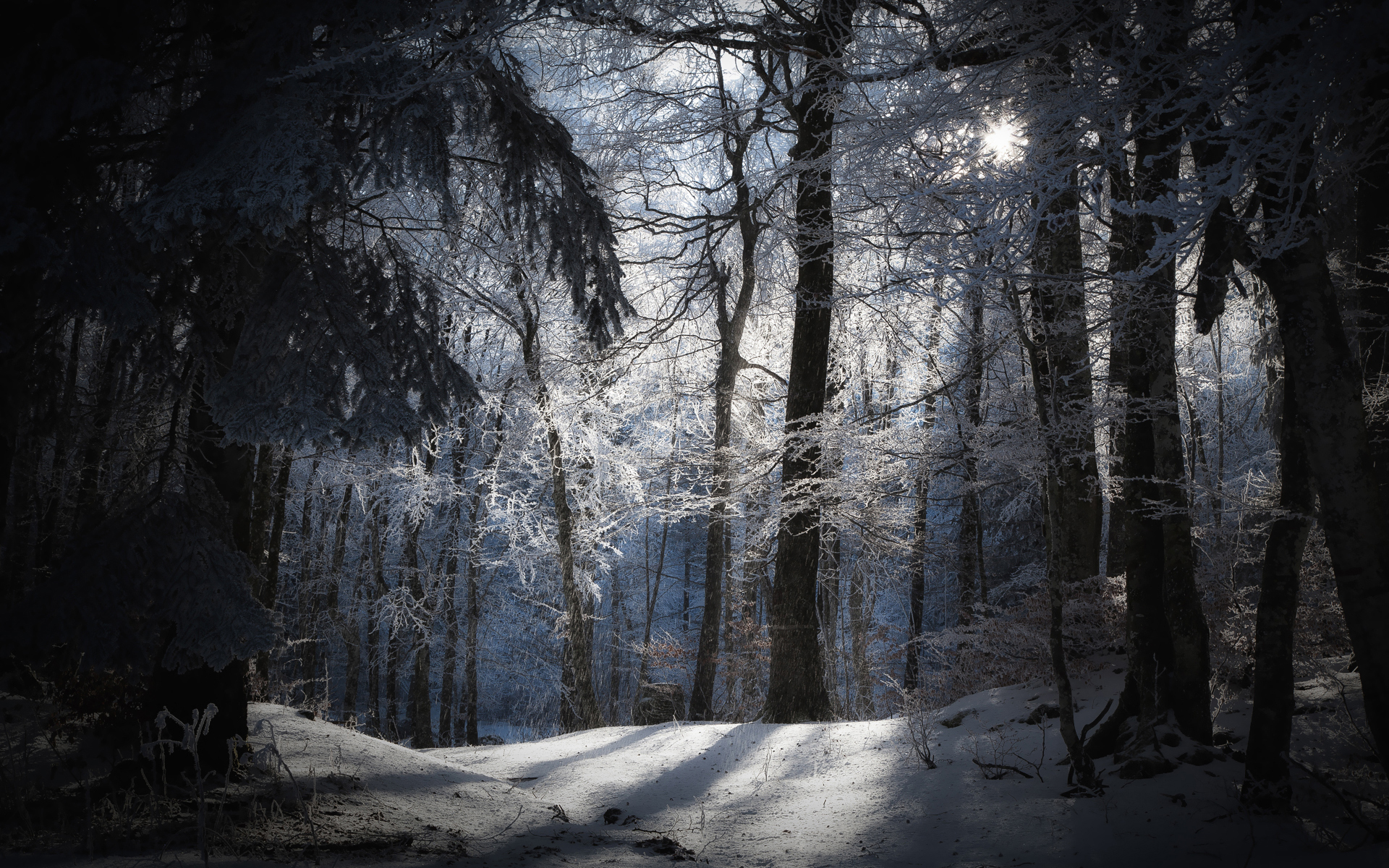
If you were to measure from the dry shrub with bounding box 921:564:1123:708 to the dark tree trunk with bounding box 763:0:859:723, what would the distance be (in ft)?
4.63

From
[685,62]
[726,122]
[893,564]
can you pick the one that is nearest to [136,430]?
[726,122]

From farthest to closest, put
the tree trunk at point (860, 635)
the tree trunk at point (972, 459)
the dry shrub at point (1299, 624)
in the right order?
1. the tree trunk at point (860, 635)
2. the tree trunk at point (972, 459)
3. the dry shrub at point (1299, 624)

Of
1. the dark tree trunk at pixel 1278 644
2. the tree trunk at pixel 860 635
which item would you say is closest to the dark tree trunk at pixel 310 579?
the tree trunk at pixel 860 635

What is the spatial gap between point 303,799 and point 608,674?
2071 centimetres

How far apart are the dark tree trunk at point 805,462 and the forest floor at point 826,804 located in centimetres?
95

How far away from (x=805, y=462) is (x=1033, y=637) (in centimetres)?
283

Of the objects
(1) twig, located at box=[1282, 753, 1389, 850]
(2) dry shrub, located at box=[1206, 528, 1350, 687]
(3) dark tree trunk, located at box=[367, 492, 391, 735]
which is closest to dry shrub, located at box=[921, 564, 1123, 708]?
(2) dry shrub, located at box=[1206, 528, 1350, 687]

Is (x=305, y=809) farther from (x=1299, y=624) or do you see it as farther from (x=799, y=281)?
(x=1299, y=624)

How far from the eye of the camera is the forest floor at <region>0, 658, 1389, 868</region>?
3789mm

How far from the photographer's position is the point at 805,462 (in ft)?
26.3

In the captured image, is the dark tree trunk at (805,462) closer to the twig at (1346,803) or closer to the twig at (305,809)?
the twig at (1346,803)

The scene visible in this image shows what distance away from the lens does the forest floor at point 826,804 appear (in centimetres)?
379

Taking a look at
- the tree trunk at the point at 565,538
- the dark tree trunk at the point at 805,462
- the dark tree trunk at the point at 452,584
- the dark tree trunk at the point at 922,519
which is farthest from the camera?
the dark tree trunk at the point at 452,584

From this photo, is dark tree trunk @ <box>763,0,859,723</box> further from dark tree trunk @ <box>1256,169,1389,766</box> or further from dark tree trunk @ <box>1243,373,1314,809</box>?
dark tree trunk @ <box>1256,169,1389,766</box>
